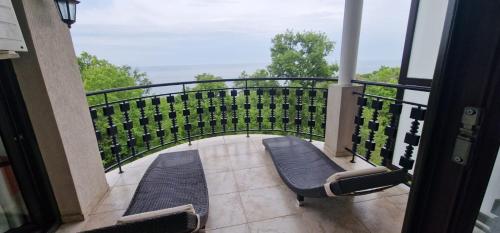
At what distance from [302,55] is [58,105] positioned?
1517 centimetres

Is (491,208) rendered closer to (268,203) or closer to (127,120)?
(268,203)

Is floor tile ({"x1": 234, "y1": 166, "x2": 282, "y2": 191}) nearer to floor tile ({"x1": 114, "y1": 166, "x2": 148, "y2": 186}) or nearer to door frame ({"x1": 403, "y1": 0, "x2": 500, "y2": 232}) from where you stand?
floor tile ({"x1": 114, "y1": 166, "x2": 148, "y2": 186})

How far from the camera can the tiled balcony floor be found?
5.68ft

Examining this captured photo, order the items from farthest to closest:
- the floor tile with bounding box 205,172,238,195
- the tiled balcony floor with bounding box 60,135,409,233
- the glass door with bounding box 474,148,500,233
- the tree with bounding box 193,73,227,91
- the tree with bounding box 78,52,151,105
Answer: the tree with bounding box 78,52,151,105 → the tree with bounding box 193,73,227,91 → the floor tile with bounding box 205,172,238,195 → the tiled balcony floor with bounding box 60,135,409,233 → the glass door with bounding box 474,148,500,233

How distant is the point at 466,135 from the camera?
0.54 m

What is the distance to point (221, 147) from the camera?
3275 mm

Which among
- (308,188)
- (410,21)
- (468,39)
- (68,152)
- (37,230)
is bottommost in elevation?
(37,230)

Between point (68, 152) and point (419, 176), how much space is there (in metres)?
2.21

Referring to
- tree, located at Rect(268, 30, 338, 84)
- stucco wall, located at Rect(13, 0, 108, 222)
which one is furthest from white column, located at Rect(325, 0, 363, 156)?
tree, located at Rect(268, 30, 338, 84)

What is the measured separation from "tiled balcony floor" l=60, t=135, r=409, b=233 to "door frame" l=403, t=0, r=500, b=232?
4.01 feet

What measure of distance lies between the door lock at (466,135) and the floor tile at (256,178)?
1856 millimetres

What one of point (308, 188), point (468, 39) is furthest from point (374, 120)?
point (468, 39)

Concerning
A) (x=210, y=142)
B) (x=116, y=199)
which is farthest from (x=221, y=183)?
(x=210, y=142)

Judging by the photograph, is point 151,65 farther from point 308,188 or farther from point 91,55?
point 308,188
